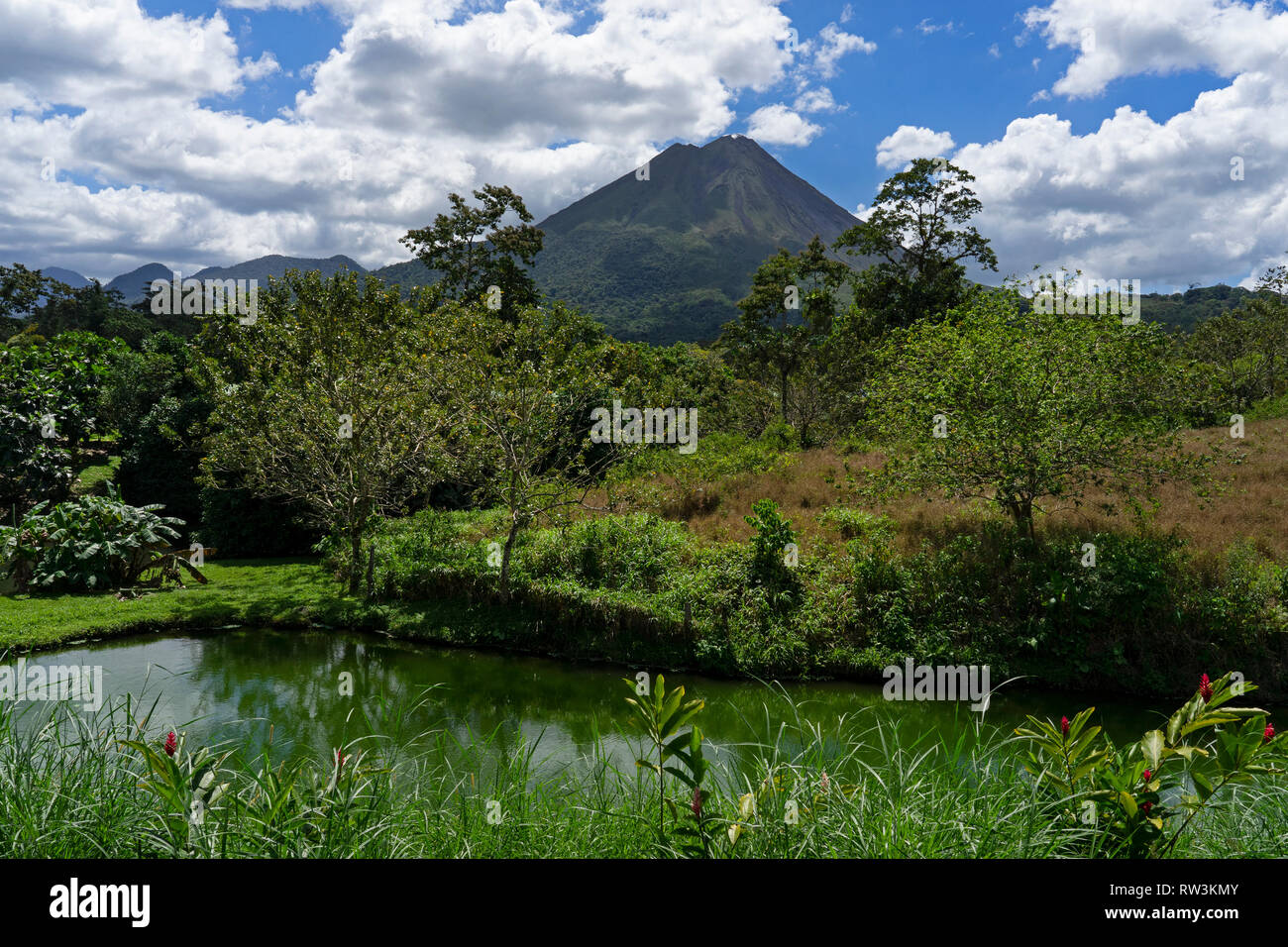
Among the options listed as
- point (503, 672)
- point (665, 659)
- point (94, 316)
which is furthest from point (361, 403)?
point (94, 316)

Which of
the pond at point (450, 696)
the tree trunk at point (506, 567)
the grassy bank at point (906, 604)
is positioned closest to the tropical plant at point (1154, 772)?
the pond at point (450, 696)

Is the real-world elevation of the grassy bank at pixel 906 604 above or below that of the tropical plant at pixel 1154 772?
below

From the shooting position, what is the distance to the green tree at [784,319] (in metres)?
26.2

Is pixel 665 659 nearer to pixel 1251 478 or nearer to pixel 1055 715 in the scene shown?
pixel 1055 715

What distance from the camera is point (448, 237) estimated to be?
28.0 metres

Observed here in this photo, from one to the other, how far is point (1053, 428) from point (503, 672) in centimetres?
946

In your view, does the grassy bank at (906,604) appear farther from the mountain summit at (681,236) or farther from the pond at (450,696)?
the mountain summit at (681,236)

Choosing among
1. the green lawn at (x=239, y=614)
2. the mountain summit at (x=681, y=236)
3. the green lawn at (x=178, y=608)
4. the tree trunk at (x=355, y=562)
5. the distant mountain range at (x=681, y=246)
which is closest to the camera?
the green lawn at (x=178, y=608)

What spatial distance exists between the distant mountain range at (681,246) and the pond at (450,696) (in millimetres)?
69358

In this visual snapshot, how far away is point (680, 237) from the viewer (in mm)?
145500

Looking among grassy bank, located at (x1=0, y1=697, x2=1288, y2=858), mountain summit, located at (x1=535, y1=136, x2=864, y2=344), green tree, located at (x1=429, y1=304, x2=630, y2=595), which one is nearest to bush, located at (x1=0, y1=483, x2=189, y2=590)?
green tree, located at (x1=429, y1=304, x2=630, y2=595)

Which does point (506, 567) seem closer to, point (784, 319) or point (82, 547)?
point (82, 547)

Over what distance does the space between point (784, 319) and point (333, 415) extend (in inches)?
775

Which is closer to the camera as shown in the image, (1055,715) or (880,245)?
(1055,715)
